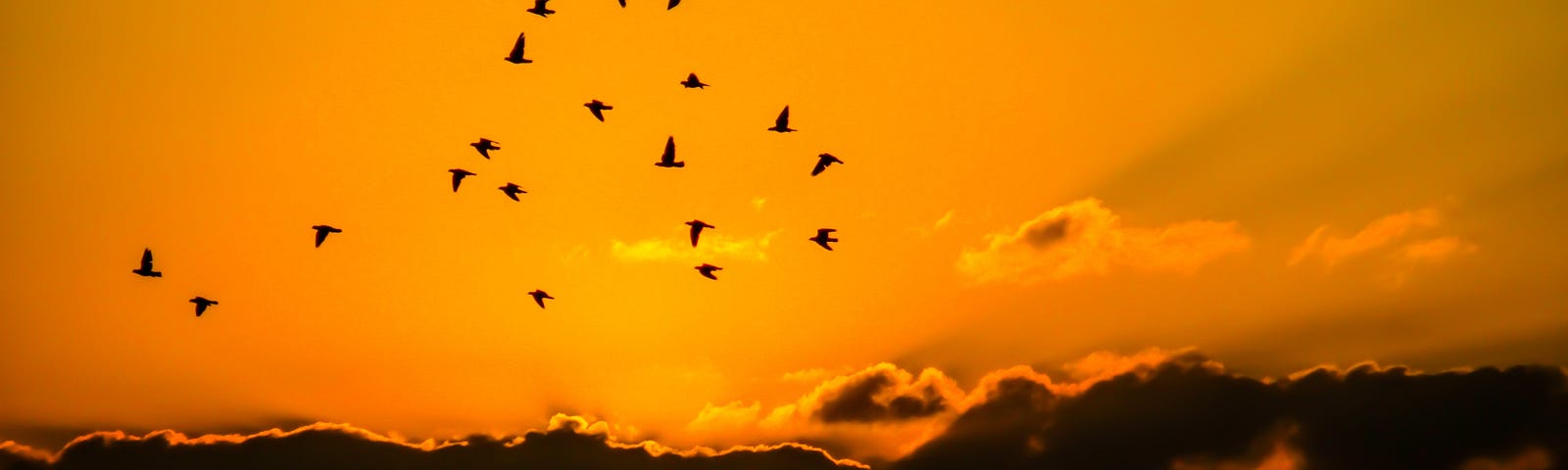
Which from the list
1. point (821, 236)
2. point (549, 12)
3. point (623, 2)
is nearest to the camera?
point (623, 2)

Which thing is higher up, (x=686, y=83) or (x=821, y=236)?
(x=686, y=83)

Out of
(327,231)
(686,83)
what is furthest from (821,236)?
(327,231)

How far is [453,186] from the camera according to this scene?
123312 mm

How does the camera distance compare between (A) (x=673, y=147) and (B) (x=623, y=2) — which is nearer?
(B) (x=623, y=2)

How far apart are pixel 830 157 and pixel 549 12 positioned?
21.2 meters

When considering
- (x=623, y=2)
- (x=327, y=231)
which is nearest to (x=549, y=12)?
(x=623, y=2)

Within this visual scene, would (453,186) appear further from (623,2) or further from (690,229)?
(623,2)

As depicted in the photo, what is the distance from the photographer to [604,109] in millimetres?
121500

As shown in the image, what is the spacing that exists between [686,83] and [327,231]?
96.0ft

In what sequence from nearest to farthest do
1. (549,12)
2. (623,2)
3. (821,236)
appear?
(623,2), (549,12), (821,236)

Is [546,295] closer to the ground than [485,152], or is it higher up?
closer to the ground

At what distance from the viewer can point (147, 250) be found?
4995 inches

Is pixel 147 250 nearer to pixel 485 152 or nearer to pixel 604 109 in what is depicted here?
pixel 485 152

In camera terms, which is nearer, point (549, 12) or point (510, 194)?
point (549, 12)
